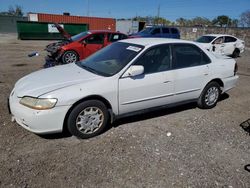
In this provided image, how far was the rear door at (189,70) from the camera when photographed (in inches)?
177

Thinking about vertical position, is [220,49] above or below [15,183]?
above

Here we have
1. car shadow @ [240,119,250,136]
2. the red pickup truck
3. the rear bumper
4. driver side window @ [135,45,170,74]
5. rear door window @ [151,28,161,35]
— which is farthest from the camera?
rear door window @ [151,28,161,35]

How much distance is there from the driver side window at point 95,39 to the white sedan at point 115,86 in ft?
17.0

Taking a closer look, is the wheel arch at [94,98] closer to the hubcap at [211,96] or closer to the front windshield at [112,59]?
the front windshield at [112,59]

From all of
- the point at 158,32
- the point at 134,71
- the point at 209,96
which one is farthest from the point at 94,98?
the point at 158,32

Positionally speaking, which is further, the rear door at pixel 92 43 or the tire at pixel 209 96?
the rear door at pixel 92 43

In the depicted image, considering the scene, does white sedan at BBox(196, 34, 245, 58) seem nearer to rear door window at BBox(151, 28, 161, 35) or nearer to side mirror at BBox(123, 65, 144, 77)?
rear door window at BBox(151, 28, 161, 35)

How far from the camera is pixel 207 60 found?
4.94 meters

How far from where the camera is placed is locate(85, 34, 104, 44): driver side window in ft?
31.9

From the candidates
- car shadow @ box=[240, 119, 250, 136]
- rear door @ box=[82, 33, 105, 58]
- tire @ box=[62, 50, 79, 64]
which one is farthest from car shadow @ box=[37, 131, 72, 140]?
rear door @ box=[82, 33, 105, 58]

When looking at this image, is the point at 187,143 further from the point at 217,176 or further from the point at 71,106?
the point at 71,106

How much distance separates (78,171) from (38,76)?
194 cm

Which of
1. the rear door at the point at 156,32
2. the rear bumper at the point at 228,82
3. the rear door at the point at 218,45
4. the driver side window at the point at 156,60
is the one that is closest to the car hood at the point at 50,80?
the driver side window at the point at 156,60

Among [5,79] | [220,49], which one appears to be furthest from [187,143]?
[220,49]
